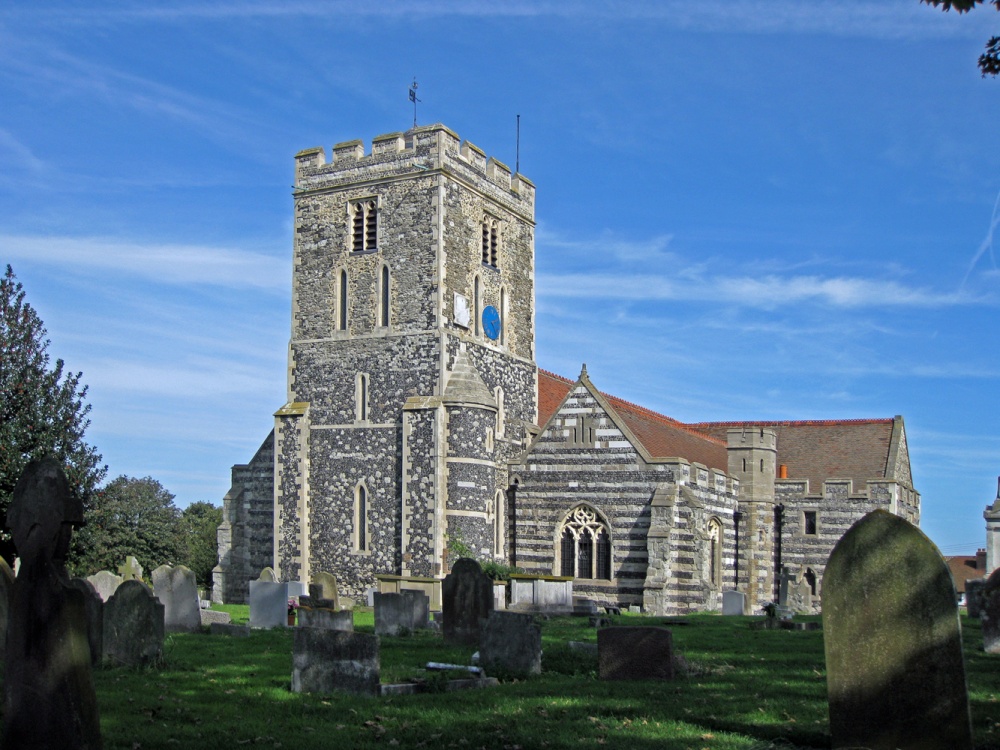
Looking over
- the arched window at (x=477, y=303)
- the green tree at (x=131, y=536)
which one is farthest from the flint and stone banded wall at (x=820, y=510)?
the green tree at (x=131, y=536)

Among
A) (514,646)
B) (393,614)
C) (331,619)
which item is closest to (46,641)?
(514,646)

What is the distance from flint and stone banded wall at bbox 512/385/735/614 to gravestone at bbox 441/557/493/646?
14.5m

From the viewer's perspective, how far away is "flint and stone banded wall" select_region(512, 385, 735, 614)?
3247cm

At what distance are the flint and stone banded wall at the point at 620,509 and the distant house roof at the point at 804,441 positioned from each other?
3514 mm

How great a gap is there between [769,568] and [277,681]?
1173 inches

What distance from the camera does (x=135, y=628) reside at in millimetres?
14031

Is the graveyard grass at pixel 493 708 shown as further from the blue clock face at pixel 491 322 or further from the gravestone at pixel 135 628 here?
the blue clock face at pixel 491 322

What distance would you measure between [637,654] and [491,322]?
76.0ft

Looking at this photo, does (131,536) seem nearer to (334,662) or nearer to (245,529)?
(245,529)

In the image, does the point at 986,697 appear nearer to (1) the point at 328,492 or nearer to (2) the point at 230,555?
(1) the point at 328,492

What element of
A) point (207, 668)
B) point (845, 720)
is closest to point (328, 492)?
point (207, 668)

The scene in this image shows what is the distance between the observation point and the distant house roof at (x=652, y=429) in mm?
36156

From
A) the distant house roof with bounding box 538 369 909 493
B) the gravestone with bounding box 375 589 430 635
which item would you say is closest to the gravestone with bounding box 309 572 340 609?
the gravestone with bounding box 375 589 430 635

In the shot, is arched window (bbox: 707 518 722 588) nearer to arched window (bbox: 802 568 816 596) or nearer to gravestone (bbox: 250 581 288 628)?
arched window (bbox: 802 568 816 596)
